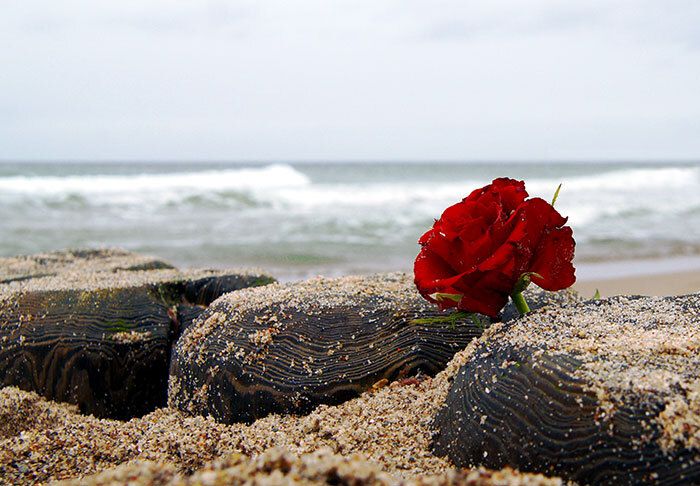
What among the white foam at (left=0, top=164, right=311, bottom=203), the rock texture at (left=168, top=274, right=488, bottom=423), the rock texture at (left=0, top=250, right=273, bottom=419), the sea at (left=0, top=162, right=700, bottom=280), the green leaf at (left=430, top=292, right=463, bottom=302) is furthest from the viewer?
the white foam at (left=0, top=164, right=311, bottom=203)

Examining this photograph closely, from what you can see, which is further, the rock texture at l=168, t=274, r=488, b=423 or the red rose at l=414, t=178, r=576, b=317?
the rock texture at l=168, t=274, r=488, b=423

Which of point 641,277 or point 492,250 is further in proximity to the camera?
point 641,277

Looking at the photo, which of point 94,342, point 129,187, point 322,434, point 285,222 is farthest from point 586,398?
point 129,187

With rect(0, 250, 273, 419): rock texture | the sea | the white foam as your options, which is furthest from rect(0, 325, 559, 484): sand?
the white foam

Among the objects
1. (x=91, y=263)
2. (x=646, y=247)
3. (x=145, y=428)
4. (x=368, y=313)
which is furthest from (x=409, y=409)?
(x=646, y=247)

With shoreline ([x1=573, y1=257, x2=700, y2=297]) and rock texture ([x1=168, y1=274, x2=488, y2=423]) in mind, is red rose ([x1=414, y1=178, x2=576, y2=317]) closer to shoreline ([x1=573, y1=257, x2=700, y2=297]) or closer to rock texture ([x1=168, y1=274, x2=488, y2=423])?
rock texture ([x1=168, y1=274, x2=488, y2=423])

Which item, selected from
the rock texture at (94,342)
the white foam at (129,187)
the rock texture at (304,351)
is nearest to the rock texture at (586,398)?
the rock texture at (304,351)

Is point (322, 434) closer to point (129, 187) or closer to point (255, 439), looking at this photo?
point (255, 439)

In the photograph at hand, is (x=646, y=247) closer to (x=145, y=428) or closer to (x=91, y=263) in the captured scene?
(x=91, y=263)
